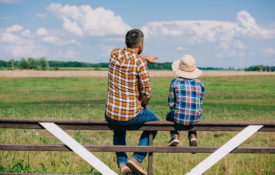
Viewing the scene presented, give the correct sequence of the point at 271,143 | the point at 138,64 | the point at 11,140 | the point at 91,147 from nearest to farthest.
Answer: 1. the point at 138,64
2. the point at 91,147
3. the point at 11,140
4. the point at 271,143

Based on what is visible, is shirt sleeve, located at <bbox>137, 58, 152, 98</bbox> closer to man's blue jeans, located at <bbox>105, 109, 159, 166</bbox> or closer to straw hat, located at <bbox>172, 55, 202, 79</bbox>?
man's blue jeans, located at <bbox>105, 109, 159, 166</bbox>

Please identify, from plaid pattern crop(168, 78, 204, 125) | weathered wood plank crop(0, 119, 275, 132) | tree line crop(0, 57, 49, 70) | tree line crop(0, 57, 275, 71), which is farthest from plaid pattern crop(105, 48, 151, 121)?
tree line crop(0, 57, 49, 70)

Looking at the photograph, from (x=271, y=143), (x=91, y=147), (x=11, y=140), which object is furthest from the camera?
(x=271, y=143)

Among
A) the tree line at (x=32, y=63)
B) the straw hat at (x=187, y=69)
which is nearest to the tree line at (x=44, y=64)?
the tree line at (x=32, y=63)

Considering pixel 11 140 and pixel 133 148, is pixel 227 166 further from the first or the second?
pixel 11 140

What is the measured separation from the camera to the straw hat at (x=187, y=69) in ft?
12.6

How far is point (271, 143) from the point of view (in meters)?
8.59

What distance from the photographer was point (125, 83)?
3.40 m

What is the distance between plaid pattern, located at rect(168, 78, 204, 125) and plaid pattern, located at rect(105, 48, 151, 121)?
469mm

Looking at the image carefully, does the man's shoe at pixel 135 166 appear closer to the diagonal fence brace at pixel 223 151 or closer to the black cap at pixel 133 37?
the diagonal fence brace at pixel 223 151

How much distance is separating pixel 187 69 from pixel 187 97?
38cm

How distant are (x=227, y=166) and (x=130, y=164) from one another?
2.04 meters

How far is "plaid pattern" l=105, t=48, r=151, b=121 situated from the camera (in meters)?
3.38

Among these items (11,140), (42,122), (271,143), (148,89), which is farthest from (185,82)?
(271,143)
